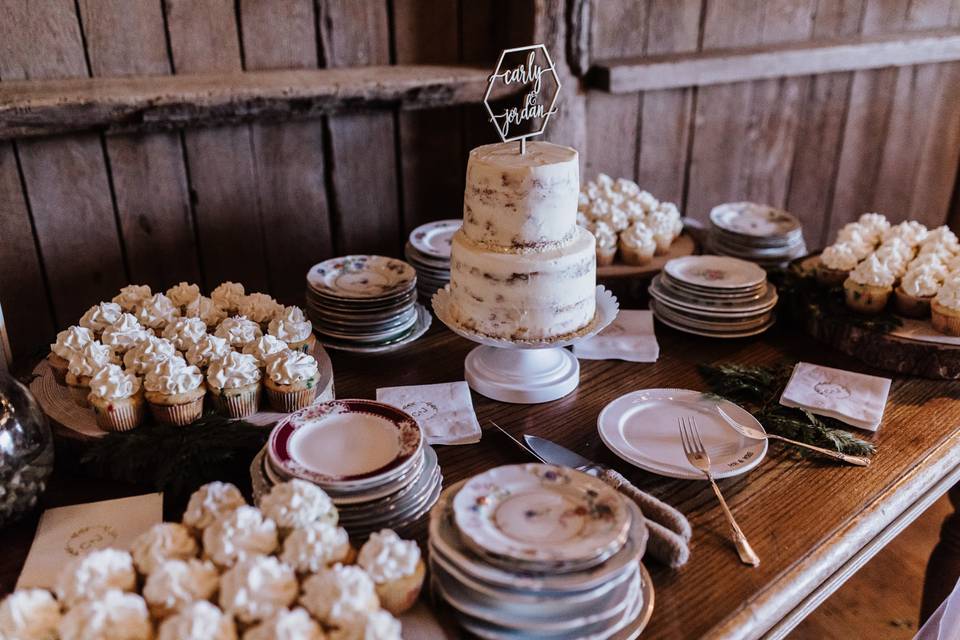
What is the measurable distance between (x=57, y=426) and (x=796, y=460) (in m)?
1.22

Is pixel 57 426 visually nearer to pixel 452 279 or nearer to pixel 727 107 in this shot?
pixel 452 279

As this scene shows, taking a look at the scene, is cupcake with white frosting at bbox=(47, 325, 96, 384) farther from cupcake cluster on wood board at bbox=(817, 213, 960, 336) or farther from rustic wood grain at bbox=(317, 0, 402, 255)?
cupcake cluster on wood board at bbox=(817, 213, 960, 336)

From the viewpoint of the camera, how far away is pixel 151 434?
4.16ft

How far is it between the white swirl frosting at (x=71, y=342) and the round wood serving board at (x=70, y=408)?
0.08 m

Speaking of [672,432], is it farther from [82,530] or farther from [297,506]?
[82,530]

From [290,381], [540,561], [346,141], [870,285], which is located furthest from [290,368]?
[870,285]

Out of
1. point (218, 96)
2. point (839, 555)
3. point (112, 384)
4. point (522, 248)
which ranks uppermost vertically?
point (218, 96)

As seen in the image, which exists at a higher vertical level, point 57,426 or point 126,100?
point 126,100

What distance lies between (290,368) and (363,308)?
0.35 meters

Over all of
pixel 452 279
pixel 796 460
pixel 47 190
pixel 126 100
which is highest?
pixel 126 100

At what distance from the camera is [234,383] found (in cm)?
131

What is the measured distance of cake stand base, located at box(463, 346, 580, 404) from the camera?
1512 mm

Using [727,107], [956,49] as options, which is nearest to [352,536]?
[727,107]

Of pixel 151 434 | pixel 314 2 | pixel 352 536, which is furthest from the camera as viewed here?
pixel 314 2
